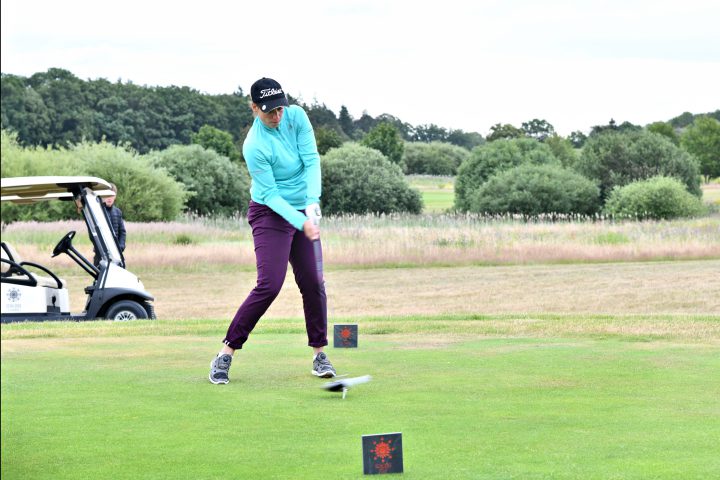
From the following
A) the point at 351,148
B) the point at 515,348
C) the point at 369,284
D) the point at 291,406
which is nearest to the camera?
the point at 291,406

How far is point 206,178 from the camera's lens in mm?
55656

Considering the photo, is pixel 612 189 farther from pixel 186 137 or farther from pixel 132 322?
pixel 186 137

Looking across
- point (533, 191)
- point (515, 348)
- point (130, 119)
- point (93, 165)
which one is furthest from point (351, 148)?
point (515, 348)

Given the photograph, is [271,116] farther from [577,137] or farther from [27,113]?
[577,137]

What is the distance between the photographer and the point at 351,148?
2522 inches

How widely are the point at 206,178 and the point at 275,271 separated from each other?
48.5 m

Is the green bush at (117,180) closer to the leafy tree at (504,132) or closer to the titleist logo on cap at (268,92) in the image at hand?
the titleist logo on cap at (268,92)

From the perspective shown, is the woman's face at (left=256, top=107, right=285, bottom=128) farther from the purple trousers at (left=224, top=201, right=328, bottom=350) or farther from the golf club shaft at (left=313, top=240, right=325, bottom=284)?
the golf club shaft at (left=313, top=240, right=325, bottom=284)

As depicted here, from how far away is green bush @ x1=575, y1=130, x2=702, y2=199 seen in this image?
5594 centimetres

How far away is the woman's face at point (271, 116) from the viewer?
746 centimetres

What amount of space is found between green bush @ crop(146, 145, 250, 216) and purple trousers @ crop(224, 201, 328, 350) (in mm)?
46522

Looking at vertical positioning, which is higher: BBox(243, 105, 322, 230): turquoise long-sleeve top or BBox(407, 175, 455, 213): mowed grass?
BBox(243, 105, 322, 230): turquoise long-sleeve top

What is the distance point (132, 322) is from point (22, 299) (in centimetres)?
144

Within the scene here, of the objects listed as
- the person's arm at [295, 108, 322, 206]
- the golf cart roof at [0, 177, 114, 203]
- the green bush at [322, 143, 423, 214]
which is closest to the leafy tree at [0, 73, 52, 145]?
the green bush at [322, 143, 423, 214]
